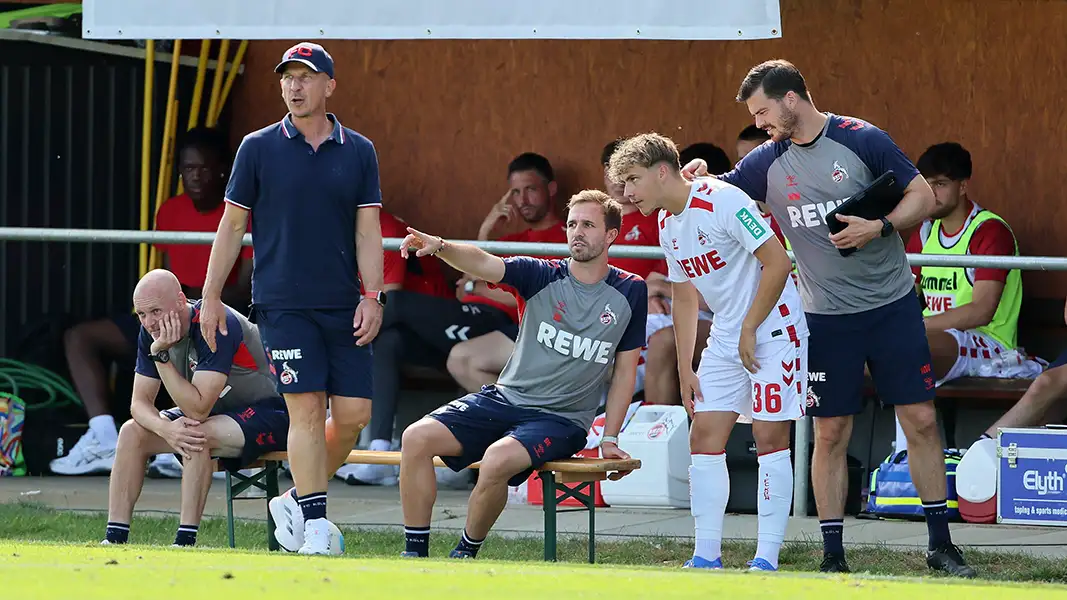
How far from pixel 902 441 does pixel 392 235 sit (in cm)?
317

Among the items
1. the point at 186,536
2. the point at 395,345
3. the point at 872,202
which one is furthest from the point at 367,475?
the point at 872,202

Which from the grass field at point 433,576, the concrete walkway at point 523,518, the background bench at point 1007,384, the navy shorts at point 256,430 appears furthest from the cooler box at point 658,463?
the navy shorts at point 256,430

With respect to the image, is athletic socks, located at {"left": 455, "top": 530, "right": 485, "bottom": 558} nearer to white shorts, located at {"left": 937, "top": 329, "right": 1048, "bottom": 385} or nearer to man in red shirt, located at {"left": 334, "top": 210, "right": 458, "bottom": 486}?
man in red shirt, located at {"left": 334, "top": 210, "right": 458, "bottom": 486}

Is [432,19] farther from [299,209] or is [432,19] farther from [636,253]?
[299,209]

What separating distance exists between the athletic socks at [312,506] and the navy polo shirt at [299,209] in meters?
0.68

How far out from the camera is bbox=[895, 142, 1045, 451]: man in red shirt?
28.7 feet

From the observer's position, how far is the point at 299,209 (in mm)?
6406

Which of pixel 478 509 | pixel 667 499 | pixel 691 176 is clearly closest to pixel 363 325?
pixel 478 509

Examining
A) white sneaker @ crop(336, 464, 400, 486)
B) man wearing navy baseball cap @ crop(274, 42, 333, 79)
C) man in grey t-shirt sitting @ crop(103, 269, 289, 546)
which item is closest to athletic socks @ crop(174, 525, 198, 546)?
man in grey t-shirt sitting @ crop(103, 269, 289, 546)

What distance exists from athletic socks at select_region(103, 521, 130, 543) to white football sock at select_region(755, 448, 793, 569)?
2.47 metres

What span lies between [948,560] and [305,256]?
2557 mm

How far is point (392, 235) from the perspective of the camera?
998 cm

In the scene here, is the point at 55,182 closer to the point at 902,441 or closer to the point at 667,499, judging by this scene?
the point at 667,499

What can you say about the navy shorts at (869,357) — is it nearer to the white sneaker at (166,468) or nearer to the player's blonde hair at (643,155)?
the player's blonde hair at (643,155)
